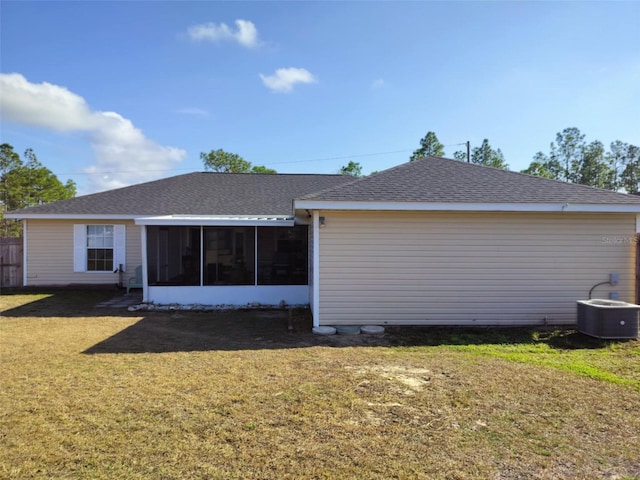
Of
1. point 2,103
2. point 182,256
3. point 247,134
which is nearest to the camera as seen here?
point 182,256

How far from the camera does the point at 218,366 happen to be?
5508 millimetres

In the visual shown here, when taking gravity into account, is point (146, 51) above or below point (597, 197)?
above

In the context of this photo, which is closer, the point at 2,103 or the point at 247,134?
the point at 2,103

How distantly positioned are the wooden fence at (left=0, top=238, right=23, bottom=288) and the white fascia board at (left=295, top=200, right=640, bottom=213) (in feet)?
40.5

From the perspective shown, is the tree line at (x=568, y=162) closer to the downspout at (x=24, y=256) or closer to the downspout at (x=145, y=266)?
the downspout at (x=24, y=256)

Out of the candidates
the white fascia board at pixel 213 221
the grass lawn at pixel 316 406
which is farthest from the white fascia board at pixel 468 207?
the white fascia board at pixel 213 221

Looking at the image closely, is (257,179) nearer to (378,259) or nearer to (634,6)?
(378,259)

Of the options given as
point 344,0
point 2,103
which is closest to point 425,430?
point 344,0

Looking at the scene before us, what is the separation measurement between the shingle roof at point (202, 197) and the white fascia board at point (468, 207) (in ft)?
16.5

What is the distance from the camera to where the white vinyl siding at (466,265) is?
26.7 ft

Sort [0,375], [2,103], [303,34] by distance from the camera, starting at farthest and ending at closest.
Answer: [2,103] → [303,34] → [0,375]

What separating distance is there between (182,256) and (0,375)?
18.7 feet

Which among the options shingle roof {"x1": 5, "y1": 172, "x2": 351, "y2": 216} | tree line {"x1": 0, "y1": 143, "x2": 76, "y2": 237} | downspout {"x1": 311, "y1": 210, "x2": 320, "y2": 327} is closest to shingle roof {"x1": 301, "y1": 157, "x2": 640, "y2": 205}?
downspout {"x1": 311, "y1": 210, "x2": 320, "y2": 327}

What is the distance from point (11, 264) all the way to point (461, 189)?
15579 mm
